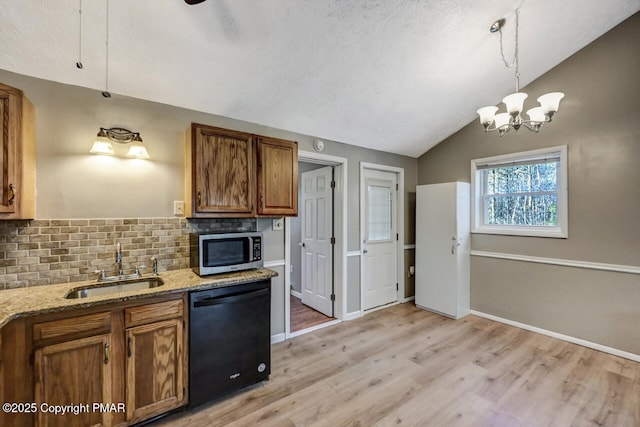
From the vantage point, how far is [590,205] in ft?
9.44

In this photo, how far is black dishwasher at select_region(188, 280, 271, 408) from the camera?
75.4 inches

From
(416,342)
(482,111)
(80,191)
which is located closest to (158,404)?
(80,191)

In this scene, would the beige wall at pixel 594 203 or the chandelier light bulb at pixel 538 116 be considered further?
the beige wall at pixel 594 203

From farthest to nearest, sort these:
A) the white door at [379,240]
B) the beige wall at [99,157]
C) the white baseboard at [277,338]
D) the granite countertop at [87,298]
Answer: the white door at [379,240]
the white baseboard at [277,338]
the beige wall at [99,157]
the granite countertop at [87,298]

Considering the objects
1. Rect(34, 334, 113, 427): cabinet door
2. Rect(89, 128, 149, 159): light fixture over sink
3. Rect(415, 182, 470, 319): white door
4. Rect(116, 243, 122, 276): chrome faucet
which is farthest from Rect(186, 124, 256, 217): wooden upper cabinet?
Rect(415, 182, 470, 319): white door

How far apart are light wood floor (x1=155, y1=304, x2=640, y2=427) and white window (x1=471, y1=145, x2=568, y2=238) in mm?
1305

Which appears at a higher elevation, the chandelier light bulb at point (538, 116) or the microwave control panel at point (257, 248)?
the chandelier light bulb at point (538, 116)

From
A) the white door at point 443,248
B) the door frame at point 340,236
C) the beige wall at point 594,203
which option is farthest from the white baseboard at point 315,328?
the beige wall at point 594,203

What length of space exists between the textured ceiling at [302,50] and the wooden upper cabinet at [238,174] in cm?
46

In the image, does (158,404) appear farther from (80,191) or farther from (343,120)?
(343,120)

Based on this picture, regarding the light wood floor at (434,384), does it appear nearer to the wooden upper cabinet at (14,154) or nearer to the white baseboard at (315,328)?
the white baseboard at (315,328)

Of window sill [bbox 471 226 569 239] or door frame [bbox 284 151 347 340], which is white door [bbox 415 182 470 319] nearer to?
window sill [bbox 471 226 569 239]

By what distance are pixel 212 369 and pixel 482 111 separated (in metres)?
2.96

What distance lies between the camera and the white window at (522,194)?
312 centimetres
